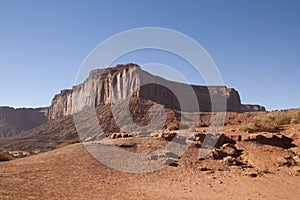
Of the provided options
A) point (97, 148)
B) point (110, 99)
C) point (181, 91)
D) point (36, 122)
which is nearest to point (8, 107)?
point (36, 122)

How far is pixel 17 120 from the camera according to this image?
127 m

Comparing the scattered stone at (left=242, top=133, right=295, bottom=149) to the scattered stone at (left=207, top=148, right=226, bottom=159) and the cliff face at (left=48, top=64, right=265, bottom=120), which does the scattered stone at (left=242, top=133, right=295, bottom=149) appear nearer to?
the scattered stone at (left=207, top=148, right=226, bottom=159)

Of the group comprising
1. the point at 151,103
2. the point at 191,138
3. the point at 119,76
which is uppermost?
the point at 119,76

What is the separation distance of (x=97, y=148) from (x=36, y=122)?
130874mm

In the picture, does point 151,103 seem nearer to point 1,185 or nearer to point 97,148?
point 97,148

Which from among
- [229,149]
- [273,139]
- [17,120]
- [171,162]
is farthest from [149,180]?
[17,120]

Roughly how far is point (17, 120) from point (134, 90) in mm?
81903

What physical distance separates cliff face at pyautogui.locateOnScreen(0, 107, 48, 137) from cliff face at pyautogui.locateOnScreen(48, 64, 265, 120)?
2670 cm

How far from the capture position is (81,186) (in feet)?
29.9

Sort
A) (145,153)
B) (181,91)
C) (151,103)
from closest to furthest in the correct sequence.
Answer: (145,153)
(151,103)
(181,91)

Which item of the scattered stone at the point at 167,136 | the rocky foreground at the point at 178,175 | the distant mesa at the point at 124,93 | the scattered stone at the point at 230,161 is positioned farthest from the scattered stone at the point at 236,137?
the distant mesa at the point at 124,93

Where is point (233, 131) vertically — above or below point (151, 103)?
below

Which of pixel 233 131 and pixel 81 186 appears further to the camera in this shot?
pixel 233 131

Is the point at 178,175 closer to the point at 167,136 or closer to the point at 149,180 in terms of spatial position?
the point at 149,180
